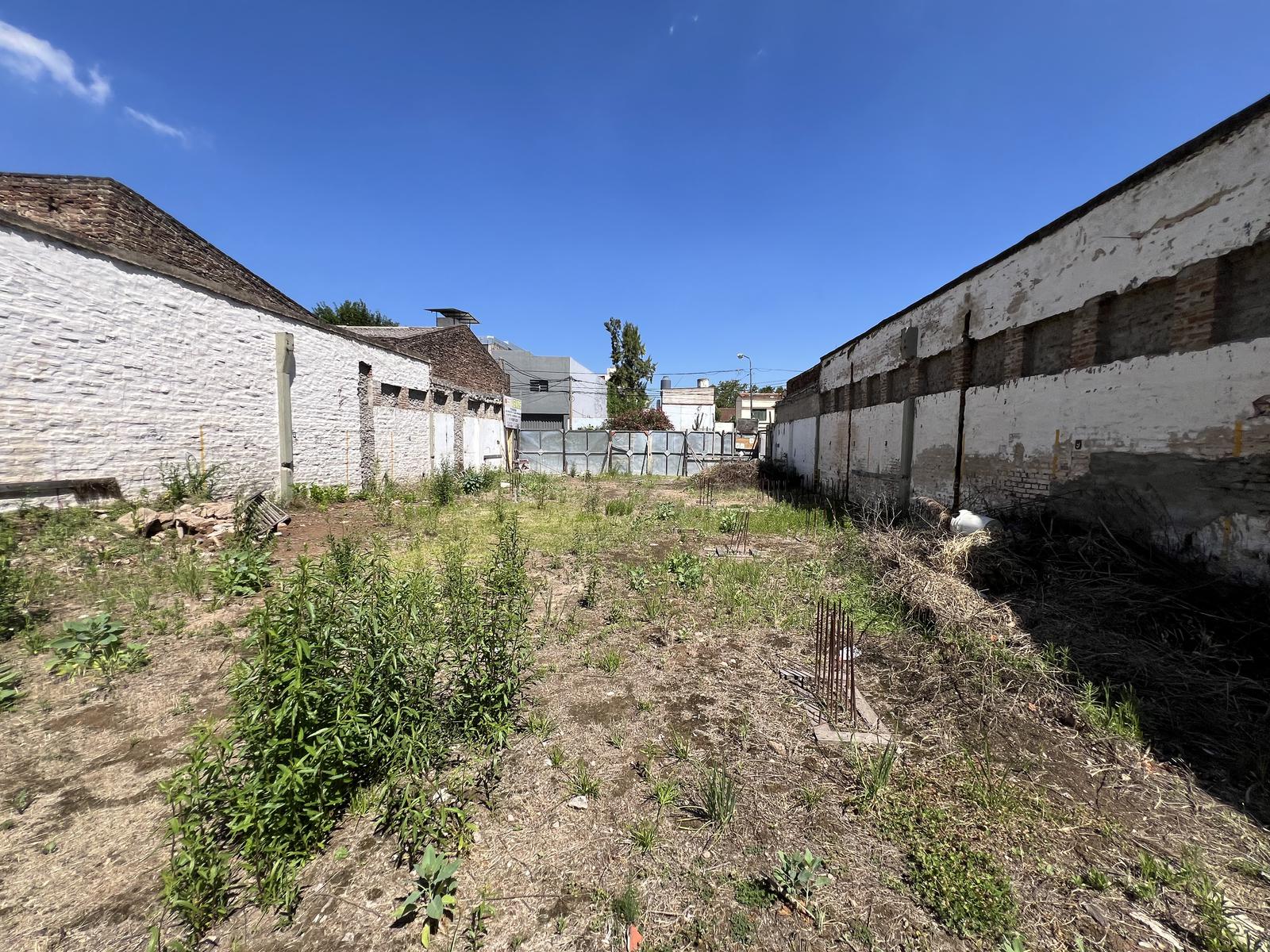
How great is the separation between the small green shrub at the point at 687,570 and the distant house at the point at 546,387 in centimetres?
2609

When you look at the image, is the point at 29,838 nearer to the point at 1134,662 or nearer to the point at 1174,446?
the point at 1134,662

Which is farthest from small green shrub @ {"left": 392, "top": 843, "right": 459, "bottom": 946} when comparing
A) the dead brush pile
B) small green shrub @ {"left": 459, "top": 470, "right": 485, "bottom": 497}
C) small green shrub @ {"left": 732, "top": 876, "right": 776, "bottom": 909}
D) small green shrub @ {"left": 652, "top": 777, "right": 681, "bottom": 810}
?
small green shrub @ {"left": 459, "top": 470, "right": 485, "bottom": 497}

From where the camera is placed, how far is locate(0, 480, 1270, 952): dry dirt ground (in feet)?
6.29

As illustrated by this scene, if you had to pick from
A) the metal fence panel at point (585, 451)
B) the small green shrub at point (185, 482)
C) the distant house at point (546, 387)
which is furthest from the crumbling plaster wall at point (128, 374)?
the distant house at point (546, 387)

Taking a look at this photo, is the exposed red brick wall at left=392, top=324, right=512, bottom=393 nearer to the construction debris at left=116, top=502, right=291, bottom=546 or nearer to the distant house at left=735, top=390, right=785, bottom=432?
the construction debris at left=116, top=502, right=291, bottom=546

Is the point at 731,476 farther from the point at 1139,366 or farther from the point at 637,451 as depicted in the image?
the point at 1139,366

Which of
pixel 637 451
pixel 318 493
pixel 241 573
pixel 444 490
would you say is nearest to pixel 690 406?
pixel 637 451

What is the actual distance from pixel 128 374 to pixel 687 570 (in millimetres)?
8962

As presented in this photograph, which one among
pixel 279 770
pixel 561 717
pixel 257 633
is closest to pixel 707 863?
pixel 561 717

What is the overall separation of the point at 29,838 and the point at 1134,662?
692cm

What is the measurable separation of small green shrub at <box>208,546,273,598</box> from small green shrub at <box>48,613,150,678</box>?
115 centimetres

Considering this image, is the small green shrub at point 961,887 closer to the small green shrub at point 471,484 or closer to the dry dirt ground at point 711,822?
the dry dirt ground at point 711,822

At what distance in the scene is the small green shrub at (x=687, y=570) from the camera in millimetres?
6023

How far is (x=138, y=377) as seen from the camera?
24.0ft
